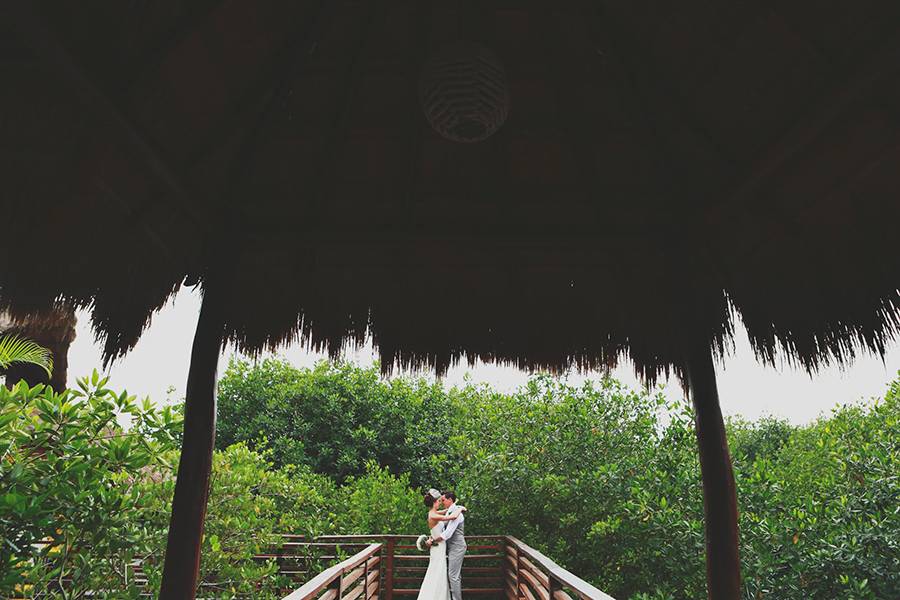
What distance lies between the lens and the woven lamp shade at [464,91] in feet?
6.14

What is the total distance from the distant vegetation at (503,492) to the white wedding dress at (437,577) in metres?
1.24

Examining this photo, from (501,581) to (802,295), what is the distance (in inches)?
199

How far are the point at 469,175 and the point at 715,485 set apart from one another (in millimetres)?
1879

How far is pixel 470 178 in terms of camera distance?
3.03 m

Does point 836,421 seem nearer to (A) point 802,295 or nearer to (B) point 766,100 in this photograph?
(A) point 802,295

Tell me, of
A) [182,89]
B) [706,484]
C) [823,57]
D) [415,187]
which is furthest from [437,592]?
[823,57]

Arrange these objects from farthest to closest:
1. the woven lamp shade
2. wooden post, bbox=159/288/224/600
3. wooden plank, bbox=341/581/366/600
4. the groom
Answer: the groom
wooden plank, bbox=341/581/366/600
wooden post, bbox=159/288/224/600
the woven lamp shade

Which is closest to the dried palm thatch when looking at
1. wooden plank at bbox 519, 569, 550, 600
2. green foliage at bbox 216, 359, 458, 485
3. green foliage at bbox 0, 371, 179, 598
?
green foliage at bbox 0, 371, 179, 598

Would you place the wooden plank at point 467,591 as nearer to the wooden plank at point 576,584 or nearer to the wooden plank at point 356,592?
the wooden plank at point 356,592

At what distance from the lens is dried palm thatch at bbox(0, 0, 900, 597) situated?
76.2 inches

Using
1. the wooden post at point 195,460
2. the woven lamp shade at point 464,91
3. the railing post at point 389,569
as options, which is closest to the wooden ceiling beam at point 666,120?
the woven lamp shade at point 464,91

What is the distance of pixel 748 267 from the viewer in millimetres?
2781

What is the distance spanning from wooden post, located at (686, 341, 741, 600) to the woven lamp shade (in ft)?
4.47

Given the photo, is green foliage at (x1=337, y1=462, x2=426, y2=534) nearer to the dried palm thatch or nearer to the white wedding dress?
the white wedding dress
